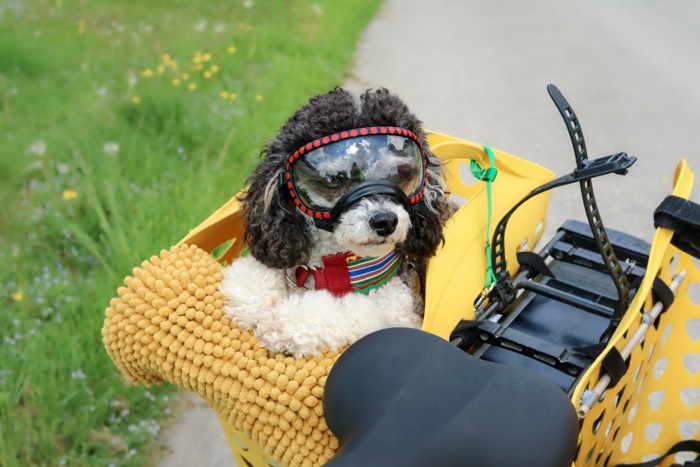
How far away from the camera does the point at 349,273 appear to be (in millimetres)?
1638

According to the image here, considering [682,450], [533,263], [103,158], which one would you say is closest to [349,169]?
[533,263]

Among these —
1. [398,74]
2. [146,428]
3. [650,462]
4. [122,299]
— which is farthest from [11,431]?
[398,74]

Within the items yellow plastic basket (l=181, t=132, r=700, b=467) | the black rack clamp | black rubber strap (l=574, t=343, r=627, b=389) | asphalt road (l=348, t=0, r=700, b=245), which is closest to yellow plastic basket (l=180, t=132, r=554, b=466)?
yellow plastic basket (l=181, t=132, r=700, b=467)

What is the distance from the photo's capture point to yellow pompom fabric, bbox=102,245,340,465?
1.33m

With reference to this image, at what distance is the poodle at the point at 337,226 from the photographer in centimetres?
144

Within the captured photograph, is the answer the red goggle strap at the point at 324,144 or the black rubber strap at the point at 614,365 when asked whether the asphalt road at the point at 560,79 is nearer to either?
the red goggle strap at the point at 324,144

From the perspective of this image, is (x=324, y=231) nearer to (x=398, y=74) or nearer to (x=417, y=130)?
(x=417, y=130)

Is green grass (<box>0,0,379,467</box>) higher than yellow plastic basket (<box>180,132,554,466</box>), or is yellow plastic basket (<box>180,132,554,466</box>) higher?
yellow plastic basket (<box>180,132,554,466</box>)

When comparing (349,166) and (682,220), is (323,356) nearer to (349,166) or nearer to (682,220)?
(349,166)

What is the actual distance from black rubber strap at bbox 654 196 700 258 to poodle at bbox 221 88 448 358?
0.47 m

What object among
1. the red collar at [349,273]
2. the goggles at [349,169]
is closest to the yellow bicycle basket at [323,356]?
the red collar at [349,273]

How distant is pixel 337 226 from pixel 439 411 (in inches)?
23.3

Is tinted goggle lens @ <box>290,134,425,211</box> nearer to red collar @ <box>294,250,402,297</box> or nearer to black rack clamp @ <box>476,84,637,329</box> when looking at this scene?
red collar @ <box>294,250,402,297</box>

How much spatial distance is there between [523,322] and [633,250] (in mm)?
407
